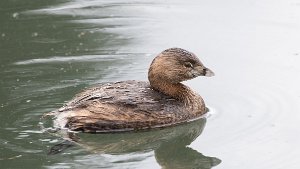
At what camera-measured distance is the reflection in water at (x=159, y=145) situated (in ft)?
26.3

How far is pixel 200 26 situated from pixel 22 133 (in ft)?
12.3

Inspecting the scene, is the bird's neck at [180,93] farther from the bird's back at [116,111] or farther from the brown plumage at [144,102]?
the bird's back at [116,111]

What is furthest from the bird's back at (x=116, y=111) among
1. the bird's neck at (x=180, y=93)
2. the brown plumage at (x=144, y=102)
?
the bird's neck at (x=180, y=93)

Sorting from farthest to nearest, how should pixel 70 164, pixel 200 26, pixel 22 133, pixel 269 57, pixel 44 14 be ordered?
pixel 44 14, pixel 200 26, pixel 269 57, pixel 22 133, pixel 70 164

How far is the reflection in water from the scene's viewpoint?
26.3 feet

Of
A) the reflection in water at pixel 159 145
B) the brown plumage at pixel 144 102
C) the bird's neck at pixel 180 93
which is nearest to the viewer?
the reflection in water at pixel 159 145

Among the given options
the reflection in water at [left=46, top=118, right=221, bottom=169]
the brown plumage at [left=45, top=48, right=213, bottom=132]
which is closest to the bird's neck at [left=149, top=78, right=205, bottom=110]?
the brown plumage at [left=45, top=48, right=213, bottom=132]

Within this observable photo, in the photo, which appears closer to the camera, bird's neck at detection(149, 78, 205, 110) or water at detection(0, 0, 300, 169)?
water at detection(0, 0, 300, 169)

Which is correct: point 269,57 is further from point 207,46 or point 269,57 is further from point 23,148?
point 23,148

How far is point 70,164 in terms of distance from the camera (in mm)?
7836

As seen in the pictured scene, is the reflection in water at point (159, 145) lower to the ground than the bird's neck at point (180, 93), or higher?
lower

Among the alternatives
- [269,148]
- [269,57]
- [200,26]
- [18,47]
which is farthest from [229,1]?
[269,148]

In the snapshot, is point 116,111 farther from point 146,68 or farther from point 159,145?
point 146,68

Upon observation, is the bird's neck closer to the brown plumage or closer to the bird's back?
the brown plumage
